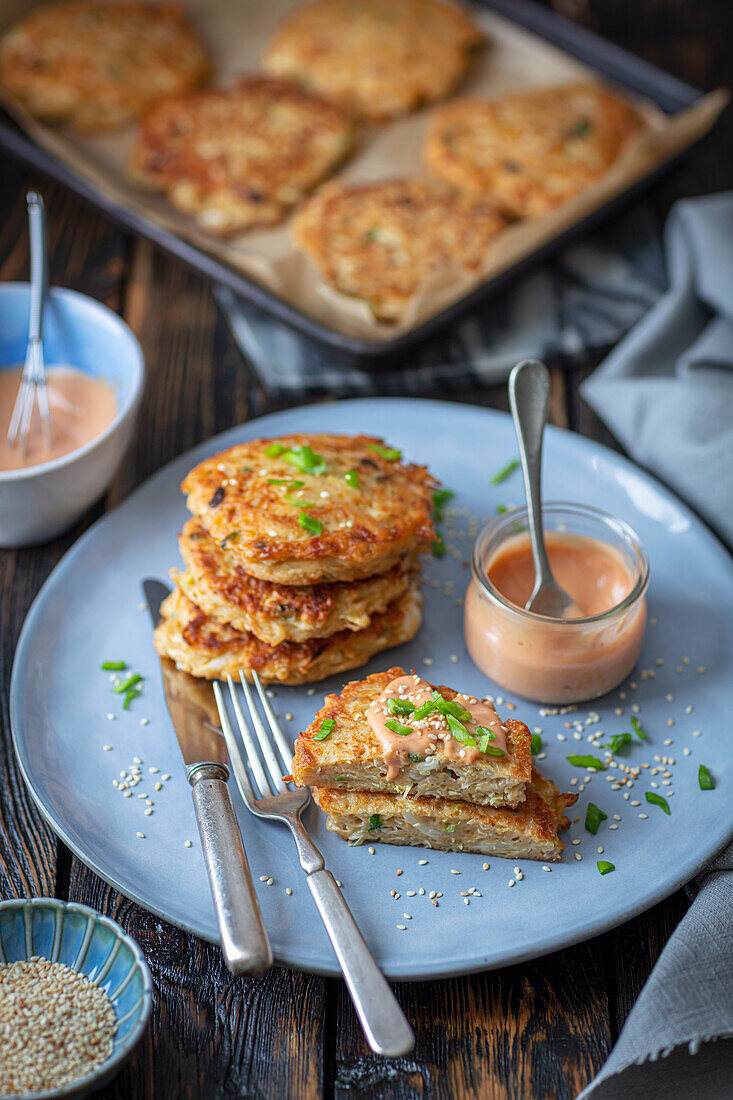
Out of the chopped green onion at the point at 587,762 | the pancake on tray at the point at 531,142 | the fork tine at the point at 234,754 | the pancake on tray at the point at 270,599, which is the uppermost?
the pancake on tray at the point at 531,142

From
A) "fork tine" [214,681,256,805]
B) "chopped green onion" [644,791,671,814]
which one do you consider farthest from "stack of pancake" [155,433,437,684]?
"chopped green onion" [644,791,671,814]

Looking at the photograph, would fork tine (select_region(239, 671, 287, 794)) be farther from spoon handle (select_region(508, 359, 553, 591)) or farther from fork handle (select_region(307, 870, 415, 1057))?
spoon handle (select_region(508, 359, 553, 591))

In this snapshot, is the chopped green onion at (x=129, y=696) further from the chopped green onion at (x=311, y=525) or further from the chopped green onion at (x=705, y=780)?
the chopped green onion at (x=705, y=780)

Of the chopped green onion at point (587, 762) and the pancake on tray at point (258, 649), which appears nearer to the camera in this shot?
the chopped green onion at point (587, 762)

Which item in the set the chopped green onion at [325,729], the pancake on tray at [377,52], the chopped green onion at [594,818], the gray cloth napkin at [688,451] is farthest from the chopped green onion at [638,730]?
the pancake on tray at [377,52]

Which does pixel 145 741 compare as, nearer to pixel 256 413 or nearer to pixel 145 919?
pixel 145 919

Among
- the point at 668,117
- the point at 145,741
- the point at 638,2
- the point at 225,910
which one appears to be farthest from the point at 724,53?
the point at 225,910
